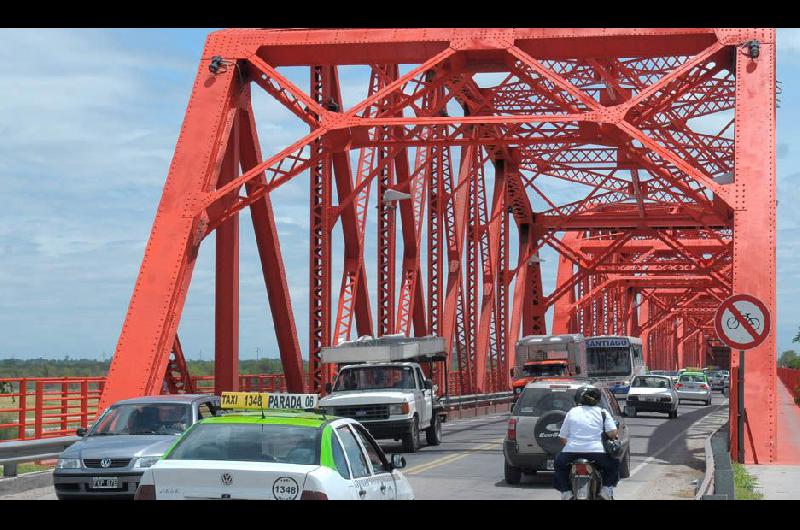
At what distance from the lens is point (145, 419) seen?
17172 millimetres

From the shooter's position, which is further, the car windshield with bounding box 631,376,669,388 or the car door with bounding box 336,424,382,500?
the car windshield with bounding box 631,376,669,388

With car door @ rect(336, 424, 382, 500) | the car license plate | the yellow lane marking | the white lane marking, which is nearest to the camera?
car door @ rect(336, 424, 382, 500)

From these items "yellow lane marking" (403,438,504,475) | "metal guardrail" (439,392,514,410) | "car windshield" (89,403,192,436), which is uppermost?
"car windshield" (89,403,192,436)

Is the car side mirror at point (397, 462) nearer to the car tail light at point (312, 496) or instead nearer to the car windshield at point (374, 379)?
the car tail light at point (312, 496)

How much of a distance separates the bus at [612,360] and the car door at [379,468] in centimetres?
4651

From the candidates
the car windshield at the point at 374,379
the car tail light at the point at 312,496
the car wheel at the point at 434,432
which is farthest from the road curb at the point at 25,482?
the car wheel at the point at 434,432

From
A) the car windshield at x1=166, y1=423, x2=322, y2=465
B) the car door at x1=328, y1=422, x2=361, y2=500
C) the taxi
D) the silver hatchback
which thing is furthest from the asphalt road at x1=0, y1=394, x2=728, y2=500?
the car windshield at x1=166, y1=423, x2=322, y2=465

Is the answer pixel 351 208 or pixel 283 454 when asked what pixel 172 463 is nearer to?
pixel 283 454

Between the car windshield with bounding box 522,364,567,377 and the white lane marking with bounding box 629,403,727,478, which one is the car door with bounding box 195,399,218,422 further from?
the car windshield with bounding box 522,364,567,377

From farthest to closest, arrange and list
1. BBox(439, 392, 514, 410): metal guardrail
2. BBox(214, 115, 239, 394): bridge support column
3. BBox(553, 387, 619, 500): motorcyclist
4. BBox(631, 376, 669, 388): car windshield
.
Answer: BBox(631, 376, 669, 388): car windshield → BBox(439, 392, 514, 410): metal guardrail → BBox(214, 115, 239, 394): bridge support column → BBox(553, 387, 619, 500): motorcyclist

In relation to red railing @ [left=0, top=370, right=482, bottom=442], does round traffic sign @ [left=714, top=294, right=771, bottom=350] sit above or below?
above

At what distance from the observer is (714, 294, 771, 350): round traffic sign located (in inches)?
763

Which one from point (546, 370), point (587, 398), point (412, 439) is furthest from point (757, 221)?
point (546, 370)
